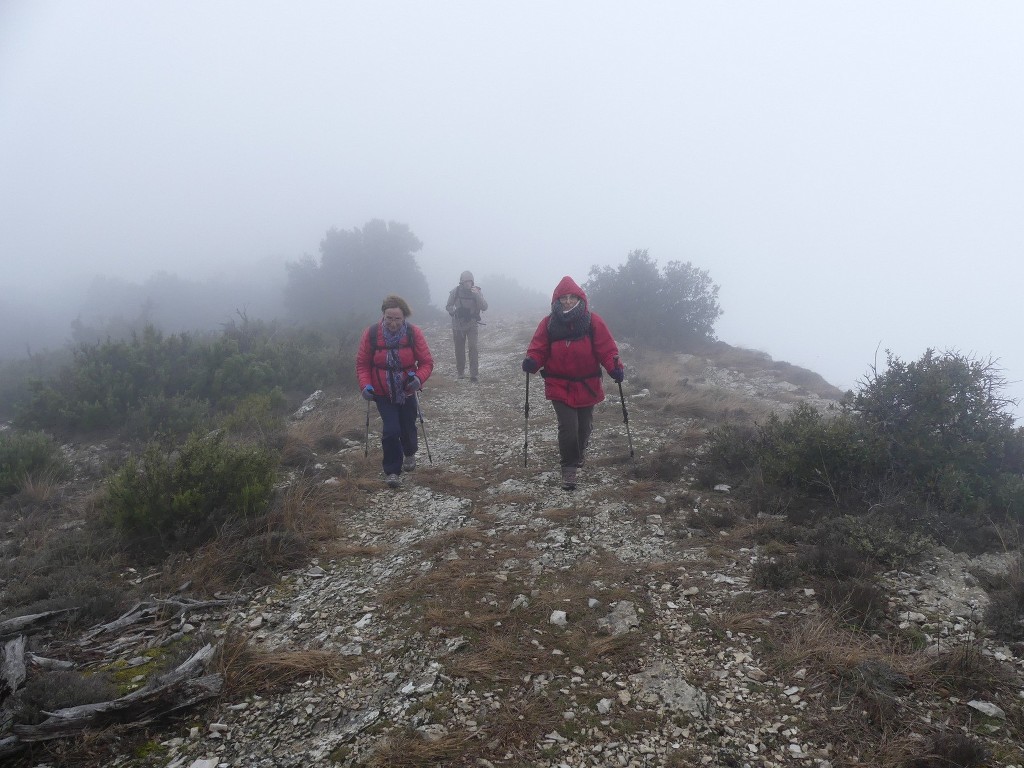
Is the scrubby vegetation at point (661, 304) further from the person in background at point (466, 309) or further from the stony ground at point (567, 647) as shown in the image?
the stony ground at point (567, 647)

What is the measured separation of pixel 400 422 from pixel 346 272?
2349 cm

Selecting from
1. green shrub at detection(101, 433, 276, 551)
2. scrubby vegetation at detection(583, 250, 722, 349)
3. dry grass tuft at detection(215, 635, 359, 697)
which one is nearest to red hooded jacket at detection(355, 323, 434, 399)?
green shrub at detection(101, 433, 276, 551)

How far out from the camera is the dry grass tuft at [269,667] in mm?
3162

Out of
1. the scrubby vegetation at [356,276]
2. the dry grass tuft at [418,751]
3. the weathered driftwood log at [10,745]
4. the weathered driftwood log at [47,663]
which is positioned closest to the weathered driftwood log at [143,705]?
the weathered driftwood log at [10,745]

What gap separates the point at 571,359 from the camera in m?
6.25

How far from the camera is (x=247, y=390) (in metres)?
10.8

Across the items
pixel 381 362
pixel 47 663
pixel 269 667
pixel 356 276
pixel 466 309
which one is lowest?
pixel 269 667

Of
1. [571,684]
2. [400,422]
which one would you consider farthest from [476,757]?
[400,422]

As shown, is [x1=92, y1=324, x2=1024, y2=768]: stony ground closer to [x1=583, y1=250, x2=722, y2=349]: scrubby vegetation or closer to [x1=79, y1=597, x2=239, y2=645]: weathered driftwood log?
[x1=79, y1=597, x2=239, y2=645]: weathered driftwood log

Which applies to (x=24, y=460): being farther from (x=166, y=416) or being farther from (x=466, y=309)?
(x=466, y=309)

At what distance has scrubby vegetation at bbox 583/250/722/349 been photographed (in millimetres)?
18641

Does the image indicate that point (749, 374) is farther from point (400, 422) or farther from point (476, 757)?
point (476, 757)

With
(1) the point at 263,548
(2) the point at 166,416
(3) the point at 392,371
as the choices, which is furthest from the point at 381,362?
(2) the point at 166,416

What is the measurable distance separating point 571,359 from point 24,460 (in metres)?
7.31
